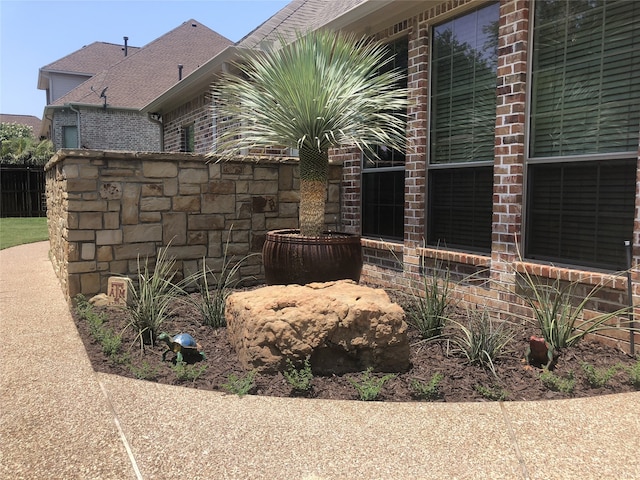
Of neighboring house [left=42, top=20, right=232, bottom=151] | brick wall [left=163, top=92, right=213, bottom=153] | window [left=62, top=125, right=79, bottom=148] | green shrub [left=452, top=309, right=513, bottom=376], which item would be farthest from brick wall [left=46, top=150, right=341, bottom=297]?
window [left=62, top=125, right=79, bottom=148]

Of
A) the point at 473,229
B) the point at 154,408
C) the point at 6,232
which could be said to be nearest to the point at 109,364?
the point at 154,408

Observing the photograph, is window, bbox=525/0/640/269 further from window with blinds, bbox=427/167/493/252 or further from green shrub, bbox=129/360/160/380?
green shrub, bbox=129/360/160/380

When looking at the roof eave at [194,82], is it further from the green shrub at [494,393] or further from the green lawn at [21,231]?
the green shrub at [494,393]

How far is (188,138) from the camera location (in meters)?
11.9

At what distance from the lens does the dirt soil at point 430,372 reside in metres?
3.21

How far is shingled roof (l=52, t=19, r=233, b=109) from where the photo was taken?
2192 centimetres

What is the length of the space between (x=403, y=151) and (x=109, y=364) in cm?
380

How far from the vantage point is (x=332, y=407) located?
116 inches

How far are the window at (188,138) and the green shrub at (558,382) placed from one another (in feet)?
31.3

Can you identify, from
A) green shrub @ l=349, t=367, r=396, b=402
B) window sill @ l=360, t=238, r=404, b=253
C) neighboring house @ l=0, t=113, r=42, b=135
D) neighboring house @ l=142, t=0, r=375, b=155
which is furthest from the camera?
neighboring house @ l=0, t=113, r=42, b=135

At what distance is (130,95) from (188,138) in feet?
39.1

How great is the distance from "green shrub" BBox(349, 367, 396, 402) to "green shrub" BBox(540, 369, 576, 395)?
0.96 metres

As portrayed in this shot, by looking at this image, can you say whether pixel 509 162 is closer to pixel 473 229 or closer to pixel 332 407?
pixel 473 229

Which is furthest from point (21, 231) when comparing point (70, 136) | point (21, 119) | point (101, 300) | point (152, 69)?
point (21, 119)
